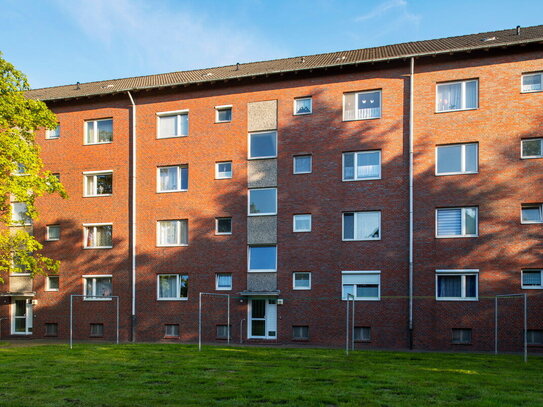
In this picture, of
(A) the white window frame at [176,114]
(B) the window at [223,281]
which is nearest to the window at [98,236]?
(A) the white window frame at [176,114]

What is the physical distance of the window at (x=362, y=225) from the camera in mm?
23969

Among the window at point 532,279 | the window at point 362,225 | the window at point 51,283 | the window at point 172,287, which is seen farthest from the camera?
the window at point 51,283

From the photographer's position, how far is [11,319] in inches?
1144

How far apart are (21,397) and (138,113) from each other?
62.2ft

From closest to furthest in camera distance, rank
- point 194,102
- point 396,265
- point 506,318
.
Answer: point 506,318 → point 396,265 → point 194,102

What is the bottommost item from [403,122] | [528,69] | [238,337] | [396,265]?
[238,337]

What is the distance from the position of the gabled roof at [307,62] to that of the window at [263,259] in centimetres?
802

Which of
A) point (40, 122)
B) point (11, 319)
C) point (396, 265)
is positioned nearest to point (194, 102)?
point (40, 122)

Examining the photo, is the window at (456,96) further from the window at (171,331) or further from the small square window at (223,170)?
the window at (171,331)

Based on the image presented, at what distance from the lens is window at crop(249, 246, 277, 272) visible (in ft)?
82.8

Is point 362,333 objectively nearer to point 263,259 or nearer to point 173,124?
point 263,259

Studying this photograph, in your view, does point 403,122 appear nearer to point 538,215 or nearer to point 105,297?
point 538,215

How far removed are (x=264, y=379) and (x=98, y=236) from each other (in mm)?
17421

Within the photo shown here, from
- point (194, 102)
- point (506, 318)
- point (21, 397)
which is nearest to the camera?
point (21, 397)
